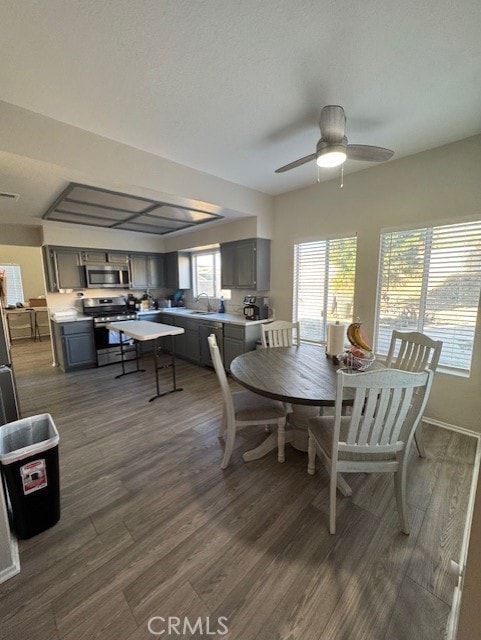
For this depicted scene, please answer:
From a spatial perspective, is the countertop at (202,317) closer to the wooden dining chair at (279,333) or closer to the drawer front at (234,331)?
the drawer front at (234,331)

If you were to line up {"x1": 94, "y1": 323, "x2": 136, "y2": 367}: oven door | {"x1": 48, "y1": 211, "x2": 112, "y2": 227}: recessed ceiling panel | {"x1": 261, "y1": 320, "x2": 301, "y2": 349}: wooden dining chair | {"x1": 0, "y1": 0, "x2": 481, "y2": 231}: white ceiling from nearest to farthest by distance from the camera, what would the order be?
1. {"x1": 0, "y1": 0, "x2": 481, "y2": 231}: white ceiling
2. {"x1": 261, "y1": 320, "x2": 301, "y2": 349}: wooden dining chair
3. {"x1": 48, "y1": 211, "x2": 112, "y2": 227}: recessed ceiling panel
4. {"x1": 94, "y1": 323, "x2": 136, "y2": 367}: oven door

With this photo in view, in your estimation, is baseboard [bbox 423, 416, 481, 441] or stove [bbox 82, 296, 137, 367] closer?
baseboard [bbox 423, 416, 481, 441]

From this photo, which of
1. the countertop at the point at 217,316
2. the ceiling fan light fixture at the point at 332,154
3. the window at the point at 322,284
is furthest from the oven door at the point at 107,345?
the ceiling fan light fixture at the point at 332,154

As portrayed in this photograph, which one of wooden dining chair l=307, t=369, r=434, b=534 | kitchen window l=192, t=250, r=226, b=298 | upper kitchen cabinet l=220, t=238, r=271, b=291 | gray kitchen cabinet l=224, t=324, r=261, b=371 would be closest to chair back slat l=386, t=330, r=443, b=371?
wooden dining chair l=307, t=369, r=434, b=534

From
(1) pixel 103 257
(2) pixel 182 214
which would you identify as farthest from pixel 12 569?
(1) pixel 103 257

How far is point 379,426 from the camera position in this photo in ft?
4.73

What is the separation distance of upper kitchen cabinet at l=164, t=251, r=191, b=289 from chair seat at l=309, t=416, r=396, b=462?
4.31 meters

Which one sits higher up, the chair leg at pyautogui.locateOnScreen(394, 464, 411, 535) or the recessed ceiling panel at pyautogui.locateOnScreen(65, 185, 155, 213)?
the recessed ceiling panel at pyautogui.locateOnScreen(65, 185, 155, 213)

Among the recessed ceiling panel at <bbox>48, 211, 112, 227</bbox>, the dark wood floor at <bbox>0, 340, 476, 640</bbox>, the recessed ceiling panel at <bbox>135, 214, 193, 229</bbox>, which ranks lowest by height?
the dark wood floor at <bbox>0, 340, 476, 640</bbox>

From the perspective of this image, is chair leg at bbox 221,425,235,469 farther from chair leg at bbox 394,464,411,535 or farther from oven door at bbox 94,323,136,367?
oven door at bbox 94,323,136,367

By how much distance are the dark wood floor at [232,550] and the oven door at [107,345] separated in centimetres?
240

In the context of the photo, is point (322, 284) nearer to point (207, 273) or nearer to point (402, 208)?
point (402, 208)

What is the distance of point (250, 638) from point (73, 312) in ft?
16.2

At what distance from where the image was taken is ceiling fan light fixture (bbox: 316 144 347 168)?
5.75ft
